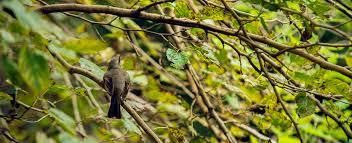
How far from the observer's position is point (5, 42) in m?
0.97

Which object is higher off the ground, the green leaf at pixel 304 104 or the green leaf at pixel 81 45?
the green leaf at pixel 81 45

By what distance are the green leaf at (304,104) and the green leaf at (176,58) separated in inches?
18.2

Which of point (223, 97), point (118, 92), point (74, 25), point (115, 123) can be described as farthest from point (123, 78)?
point (74, 25)

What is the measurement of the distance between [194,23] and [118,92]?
859 mm

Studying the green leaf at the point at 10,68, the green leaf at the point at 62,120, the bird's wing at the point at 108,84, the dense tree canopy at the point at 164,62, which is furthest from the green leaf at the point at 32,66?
the bird's wing at the point at 108,84

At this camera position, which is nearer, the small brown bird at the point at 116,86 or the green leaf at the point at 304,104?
the green leaf at the point at 304,104

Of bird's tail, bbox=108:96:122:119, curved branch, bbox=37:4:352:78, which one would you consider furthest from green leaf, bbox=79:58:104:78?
bird's tail, bbox=108:96:122:119

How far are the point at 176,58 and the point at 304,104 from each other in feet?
1.72

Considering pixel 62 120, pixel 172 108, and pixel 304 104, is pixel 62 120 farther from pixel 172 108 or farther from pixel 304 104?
pixel 172 108

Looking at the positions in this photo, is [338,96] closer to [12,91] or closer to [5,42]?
[12,91]

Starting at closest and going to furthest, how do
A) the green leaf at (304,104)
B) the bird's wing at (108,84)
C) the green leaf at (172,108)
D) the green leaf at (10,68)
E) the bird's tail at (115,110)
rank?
the green leaf at (10,68) → the green leaf at (304,104) → the bird's tail at (115,110) → the bird's wing at (108,84) → the green leaf at (172,108)

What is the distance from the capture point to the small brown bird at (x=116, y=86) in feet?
7.94

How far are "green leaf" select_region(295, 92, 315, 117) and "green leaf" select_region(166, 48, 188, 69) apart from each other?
46 cm

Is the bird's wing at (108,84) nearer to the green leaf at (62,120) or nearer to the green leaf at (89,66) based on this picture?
the green leaf at (89,66)
